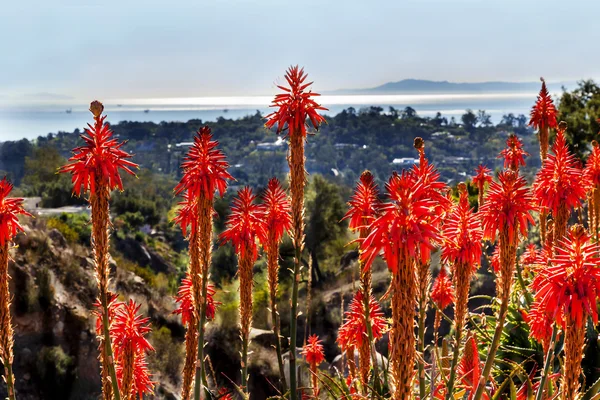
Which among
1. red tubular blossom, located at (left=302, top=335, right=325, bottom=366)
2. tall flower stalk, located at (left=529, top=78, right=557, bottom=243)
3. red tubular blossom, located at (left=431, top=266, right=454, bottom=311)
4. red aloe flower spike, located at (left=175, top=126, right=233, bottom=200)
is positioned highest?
tall flower stalk, located at (left=529, top=78, right=557, bottom=243)

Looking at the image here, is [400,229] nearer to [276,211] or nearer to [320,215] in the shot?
[276,211]

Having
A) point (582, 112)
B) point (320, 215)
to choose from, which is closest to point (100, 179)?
point (320, 215)

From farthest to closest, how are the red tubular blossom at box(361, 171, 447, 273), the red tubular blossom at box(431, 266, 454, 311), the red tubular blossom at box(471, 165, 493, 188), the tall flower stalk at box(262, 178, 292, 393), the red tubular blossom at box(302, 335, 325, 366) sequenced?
the red tubular blossom at box(471, 165, 493, 188), the red tubular blossom at box(431, 266, 454, 311), the red tubular blossom at box(302, 335, 325, 366), the tall flower stalk at box(262, 178, 292, 393), the red tubular blossom at box(361, 171, 447, 273)

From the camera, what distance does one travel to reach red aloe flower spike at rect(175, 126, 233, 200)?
11.7 feet

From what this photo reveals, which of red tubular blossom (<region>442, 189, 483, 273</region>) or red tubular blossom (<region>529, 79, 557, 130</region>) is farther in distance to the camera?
red tubular blossom (<region>529, 79, 557, 130</region>)

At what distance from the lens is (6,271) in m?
3.56

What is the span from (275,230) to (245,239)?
25cm

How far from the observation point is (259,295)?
2475 cm

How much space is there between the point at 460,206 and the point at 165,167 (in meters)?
98.7

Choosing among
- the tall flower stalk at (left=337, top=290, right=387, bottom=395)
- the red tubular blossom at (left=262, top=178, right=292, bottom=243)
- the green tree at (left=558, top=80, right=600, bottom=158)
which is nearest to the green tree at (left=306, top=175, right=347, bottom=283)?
the green tree at (left=558, top=80, right=600, bottom=158)

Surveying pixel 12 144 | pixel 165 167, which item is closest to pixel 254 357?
pixel 12 144

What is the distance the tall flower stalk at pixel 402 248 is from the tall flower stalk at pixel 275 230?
174cm

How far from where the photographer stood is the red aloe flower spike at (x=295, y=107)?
12.5 feet

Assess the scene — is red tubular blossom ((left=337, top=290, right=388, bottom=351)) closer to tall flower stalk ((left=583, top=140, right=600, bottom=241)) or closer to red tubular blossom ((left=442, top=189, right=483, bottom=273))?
red tubular blossom ((left=442, top=189, right=483, bottom=273))
